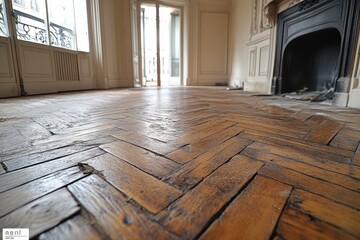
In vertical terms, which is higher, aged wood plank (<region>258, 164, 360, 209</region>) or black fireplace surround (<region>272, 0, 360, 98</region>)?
black fireplace surround (<region>272, 0, 360, 98</region>)

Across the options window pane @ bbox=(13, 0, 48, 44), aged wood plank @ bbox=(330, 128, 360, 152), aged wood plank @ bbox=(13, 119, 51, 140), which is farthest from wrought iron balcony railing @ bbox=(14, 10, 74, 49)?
aged wood plank @ bbox=(330, 128, 360, 152)

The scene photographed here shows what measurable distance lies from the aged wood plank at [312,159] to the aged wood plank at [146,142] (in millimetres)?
313

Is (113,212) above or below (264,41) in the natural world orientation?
below

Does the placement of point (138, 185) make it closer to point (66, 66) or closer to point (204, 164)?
point (204, 164)

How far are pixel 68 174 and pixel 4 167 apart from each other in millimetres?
201

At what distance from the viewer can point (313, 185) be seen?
0.45 metres

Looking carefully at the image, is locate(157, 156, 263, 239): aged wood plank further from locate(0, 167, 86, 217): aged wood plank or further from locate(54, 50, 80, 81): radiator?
locate(54, 50, 80, 81): radiator

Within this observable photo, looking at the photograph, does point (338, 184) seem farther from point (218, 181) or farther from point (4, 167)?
point (4, 167)

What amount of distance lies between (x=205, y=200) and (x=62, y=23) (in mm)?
3797

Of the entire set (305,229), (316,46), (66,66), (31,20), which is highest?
(31,20)

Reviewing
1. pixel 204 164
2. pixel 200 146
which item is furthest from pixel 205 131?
pixel 204 164

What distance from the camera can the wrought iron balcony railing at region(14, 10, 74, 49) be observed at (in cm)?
250

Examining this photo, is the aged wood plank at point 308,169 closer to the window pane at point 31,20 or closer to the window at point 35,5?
the window pane at point 31,20

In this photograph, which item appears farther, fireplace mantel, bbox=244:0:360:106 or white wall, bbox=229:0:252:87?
white wall, bbox=229:0:252:87
